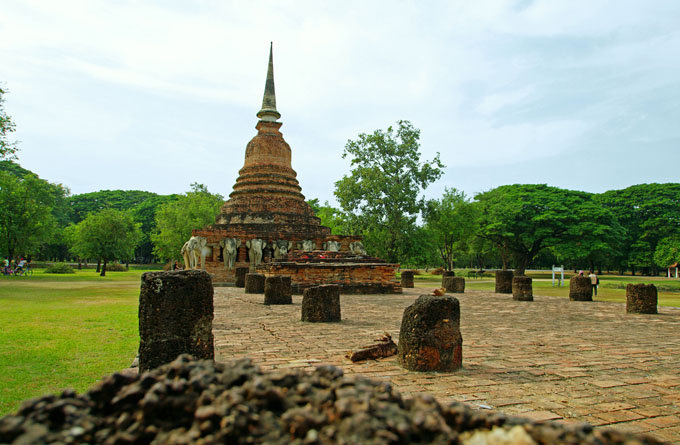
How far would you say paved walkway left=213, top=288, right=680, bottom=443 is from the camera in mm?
3475

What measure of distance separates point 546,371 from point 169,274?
4.07 m

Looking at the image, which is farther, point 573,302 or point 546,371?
point 573,302

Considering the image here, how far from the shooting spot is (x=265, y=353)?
205 inches

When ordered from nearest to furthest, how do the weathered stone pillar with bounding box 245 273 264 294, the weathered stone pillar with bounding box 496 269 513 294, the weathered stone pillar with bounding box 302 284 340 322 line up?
1. the weathered stone pillar with bounding box 302 284 340 322
2. the weathered stone pillar with bounding box 245 273 264 294
3. the weathered stone pillar with bounding box 496 269 513 294

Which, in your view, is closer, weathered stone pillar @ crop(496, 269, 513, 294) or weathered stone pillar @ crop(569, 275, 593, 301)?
weathered stone pillar @ crop(569, 275, 593, 301)

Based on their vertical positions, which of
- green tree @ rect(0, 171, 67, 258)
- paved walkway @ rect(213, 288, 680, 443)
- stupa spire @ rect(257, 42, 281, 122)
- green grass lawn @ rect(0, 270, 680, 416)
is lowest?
green grass lawn @ rect(0, 270, 680, 416)

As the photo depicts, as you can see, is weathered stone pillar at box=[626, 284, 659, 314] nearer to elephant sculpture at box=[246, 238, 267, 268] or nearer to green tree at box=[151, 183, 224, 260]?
elephant sculpture at box=[246, 238, 267, 268]

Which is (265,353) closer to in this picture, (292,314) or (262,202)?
(292,314)

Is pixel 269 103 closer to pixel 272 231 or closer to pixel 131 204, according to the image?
pixel 272 231

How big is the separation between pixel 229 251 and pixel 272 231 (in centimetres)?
270

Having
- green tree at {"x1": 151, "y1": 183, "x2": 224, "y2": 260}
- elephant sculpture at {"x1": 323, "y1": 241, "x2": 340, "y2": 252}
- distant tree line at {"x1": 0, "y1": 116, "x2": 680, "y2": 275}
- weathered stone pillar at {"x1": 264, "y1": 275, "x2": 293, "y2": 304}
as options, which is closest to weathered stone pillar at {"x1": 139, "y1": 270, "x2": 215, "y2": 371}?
weathered stone pillar at {"x1": 264, "y1": 275, "x2": 293, "y2": 304}

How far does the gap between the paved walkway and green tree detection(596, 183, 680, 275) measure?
1506 inches

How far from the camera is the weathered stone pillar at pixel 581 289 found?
1410 centimetres

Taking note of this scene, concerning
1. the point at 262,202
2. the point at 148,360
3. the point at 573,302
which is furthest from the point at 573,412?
the point at 262,202
